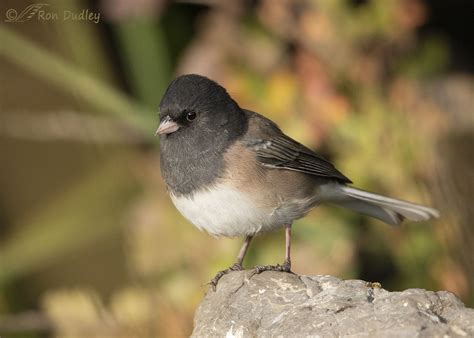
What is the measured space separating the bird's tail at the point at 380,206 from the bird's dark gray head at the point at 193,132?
0.50m

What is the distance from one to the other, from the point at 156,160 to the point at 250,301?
2193 mm

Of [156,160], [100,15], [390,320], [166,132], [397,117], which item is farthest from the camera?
[100,15]

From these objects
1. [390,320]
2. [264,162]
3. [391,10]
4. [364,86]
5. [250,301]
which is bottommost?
[390,320]

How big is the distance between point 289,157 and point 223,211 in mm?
425

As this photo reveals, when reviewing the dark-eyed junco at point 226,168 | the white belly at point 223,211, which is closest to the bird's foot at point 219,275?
the dark-eyed junco at point 226,168

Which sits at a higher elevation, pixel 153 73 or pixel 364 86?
pixel 153 73

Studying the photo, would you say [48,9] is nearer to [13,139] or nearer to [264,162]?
[13,139]

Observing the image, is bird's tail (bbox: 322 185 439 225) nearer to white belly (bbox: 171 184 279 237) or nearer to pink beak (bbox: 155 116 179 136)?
white belly (bbox: 171 184 279 237)

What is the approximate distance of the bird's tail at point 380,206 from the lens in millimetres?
2992

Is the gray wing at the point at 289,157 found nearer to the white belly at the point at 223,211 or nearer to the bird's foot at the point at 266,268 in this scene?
the white belly at the point at 223,211

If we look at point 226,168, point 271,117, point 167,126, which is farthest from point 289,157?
point 271,117

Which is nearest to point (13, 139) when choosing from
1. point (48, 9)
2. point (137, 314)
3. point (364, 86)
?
point (48, 9)

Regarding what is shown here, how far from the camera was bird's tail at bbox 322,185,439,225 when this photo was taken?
2992mm

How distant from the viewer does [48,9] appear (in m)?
4.74
